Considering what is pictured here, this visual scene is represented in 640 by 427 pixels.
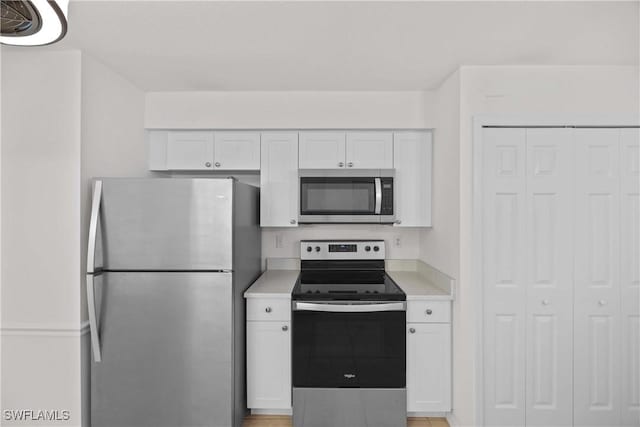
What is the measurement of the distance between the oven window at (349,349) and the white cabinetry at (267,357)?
0.43 feet

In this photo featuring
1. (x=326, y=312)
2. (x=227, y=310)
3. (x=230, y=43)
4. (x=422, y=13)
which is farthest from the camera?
(x=326, y=312)

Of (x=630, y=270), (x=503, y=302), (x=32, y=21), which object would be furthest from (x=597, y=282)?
(x=32, y=21)

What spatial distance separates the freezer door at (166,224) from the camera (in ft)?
7.32

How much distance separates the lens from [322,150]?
3068 mm

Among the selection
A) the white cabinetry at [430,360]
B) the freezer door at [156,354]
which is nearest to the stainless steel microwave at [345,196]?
the white cabinetry at [430,360]

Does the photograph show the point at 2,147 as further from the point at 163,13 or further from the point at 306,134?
the point at 306,134

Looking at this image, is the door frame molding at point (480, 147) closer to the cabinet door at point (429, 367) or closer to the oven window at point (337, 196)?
the cabinet door at point (429, 367)

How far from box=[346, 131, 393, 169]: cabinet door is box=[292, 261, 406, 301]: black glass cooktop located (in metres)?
0.87

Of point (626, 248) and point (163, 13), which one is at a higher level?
point (163, 13)

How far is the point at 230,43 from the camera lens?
2.09m

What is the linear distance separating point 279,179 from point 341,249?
81 centimetres

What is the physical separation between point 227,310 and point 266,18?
1.60 meters

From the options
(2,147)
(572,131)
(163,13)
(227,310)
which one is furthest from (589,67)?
(2,147)

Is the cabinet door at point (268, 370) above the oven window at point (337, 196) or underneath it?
underneath
